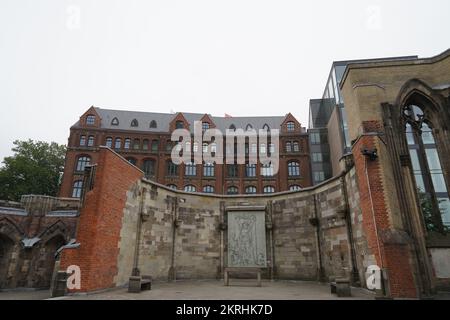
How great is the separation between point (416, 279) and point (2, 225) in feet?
79.5

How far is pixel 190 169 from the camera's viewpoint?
1510 inches

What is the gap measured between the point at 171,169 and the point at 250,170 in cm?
1182

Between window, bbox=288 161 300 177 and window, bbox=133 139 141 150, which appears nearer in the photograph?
window, bbox=288 161 300 177

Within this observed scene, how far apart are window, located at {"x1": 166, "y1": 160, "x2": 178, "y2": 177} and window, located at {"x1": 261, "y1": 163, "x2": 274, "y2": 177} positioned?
12936 mm

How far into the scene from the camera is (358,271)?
10.8 m

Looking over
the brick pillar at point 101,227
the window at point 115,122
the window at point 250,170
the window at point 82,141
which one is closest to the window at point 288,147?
the window at point 250,170

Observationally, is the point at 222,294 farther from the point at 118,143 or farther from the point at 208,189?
the point at 118,143

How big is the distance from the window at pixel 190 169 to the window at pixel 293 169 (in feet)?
46.4

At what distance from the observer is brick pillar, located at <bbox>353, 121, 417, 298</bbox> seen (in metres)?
7.89

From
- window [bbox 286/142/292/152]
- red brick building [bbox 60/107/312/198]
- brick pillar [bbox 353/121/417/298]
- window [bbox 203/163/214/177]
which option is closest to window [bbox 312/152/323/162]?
red brick building [bbox 60/107/312/198]

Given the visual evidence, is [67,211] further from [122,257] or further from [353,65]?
[353,65]

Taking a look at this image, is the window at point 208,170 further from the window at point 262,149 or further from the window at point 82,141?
the window at point 82,141

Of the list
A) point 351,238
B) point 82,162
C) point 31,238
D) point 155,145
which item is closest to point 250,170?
point 155,145

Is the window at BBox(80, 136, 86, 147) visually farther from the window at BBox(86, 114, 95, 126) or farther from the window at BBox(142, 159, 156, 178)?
the window at BBox(142, 159, 156, 178)
